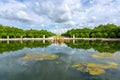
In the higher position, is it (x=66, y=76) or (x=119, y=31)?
(x=119, y=31)

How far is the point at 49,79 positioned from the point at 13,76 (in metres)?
3.36

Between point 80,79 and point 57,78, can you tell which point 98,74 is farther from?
point 57,78

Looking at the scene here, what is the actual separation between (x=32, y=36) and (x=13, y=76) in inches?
2871

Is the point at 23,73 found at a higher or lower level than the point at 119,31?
lower

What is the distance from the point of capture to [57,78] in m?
12.9

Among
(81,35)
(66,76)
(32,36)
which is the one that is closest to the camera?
(66,76)

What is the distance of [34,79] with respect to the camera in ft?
40.9

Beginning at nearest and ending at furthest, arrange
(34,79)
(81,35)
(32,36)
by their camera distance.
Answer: (34,79) < (32,36) < (81,35)

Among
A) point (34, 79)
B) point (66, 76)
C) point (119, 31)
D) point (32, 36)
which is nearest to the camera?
point (34, 79)

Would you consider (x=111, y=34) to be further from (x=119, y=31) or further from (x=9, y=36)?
(x=9, y=36)

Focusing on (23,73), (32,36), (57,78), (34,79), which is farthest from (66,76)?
(32,36)

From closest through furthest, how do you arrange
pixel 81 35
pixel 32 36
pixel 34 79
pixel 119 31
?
1. pixel 34 79
2. pixel 119 31
3. pixel 32 36
4. pixel 81 35

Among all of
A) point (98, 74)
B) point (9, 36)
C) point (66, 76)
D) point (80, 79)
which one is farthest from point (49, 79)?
point (9, 36)

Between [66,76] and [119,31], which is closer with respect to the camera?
[66,76]
